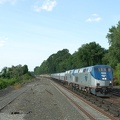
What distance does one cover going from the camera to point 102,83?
98.0ft

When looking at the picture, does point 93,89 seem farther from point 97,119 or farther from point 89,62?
point 89,62

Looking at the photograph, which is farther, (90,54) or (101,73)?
(90,54)

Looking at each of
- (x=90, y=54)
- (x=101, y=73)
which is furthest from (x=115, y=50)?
(x=90, y=54)

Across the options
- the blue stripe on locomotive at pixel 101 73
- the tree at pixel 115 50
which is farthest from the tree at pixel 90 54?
the blue stripe on locomotive at pixel 101 73

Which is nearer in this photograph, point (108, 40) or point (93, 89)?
point (93, 89)

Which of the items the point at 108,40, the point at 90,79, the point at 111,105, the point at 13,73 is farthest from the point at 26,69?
the point at 111,105

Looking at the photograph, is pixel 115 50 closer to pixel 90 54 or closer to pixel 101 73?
pixel 101 73

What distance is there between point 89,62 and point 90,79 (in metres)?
88.0

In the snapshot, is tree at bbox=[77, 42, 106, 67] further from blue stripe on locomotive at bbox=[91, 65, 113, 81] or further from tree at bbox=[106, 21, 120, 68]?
blue stripe on locomotive at bbox=[91, 65, 113, 81]

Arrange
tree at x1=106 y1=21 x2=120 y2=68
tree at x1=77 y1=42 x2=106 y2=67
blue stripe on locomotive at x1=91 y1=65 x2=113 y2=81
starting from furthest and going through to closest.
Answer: tree at x1=77 y1=42 x2=106 y2=67
tree at x1=106 y1=21 x2=120 y2=68
blue stripe on locomotive at x1=91 y1=65 x2=113 y2=81

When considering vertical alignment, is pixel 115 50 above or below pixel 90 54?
below

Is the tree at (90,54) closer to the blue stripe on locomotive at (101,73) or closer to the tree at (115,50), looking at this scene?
the tree at (115,50)

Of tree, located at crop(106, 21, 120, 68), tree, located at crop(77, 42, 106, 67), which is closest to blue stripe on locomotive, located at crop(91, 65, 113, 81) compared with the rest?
tree, located at crop(106, 21, 120, 68)

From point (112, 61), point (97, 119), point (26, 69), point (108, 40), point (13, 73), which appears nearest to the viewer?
point (97, 119)
